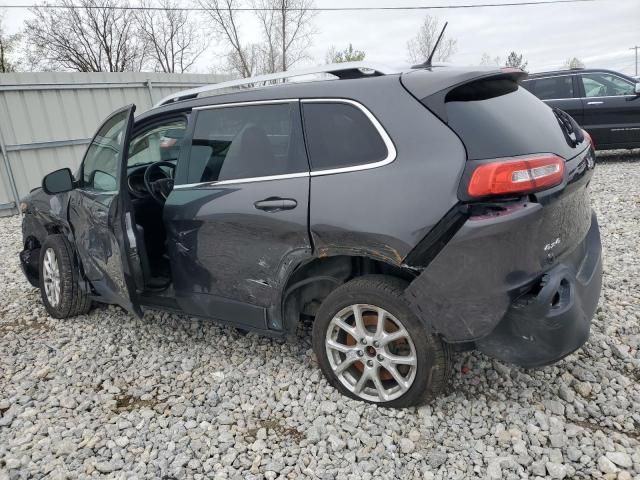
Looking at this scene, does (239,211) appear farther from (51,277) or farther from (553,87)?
(553,87)

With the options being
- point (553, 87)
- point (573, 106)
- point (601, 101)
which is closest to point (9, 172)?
point (553, 87)

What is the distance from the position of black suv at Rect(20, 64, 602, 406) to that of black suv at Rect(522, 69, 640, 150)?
6987 millimetres

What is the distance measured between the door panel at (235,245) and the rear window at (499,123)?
85 centimetres

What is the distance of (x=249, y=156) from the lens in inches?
110

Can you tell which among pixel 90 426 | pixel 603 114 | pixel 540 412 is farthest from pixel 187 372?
pixel 603 114

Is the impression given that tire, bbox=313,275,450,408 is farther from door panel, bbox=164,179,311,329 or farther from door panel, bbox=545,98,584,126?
door panel, bbox=545,98,584,126

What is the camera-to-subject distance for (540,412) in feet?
8.00

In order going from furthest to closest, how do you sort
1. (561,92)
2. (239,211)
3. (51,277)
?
(561,92)
(51,277)
(239,211)

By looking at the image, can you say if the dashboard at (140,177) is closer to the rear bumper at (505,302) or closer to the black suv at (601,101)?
the rear bumper at (505,302)

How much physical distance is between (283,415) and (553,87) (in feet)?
28.6

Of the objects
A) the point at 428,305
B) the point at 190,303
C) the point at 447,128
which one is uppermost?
the point at 447,128

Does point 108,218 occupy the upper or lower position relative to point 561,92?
lower

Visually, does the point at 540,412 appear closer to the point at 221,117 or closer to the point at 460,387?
the point at 460,387

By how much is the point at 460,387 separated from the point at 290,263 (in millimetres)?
1216
